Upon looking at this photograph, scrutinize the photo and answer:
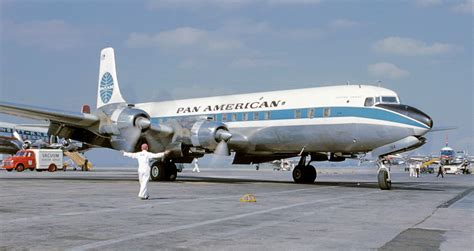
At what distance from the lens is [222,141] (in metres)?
25.3

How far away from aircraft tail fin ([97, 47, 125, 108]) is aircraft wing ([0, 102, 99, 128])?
17.1ft

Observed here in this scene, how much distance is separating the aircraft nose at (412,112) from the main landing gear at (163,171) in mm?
11811

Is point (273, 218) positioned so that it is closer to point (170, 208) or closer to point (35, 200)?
point (170, 208)

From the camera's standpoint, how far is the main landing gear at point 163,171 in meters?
28.0

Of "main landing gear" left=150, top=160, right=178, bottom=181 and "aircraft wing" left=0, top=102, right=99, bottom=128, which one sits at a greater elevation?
"aircraft wing" left=0, top=102, right=99, bottom=128

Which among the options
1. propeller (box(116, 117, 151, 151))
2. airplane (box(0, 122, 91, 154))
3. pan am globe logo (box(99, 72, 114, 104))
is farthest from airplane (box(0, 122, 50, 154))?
propeller (box(116, 117, 151, 151))

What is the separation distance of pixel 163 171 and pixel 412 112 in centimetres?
1329

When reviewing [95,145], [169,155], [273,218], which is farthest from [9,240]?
[95,145]

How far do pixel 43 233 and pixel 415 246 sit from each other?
5882mm

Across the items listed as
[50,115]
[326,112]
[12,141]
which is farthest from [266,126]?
[12,141]

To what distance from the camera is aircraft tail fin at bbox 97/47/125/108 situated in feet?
105

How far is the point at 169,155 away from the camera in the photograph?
88.2 feet

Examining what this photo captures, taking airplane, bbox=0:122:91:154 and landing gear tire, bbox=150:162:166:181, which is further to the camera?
airplane, bbox=0:122:91:154

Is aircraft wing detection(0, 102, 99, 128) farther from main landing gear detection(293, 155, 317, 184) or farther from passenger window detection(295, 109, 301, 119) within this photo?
main landing gear detection(293, 155, 317, 184)
